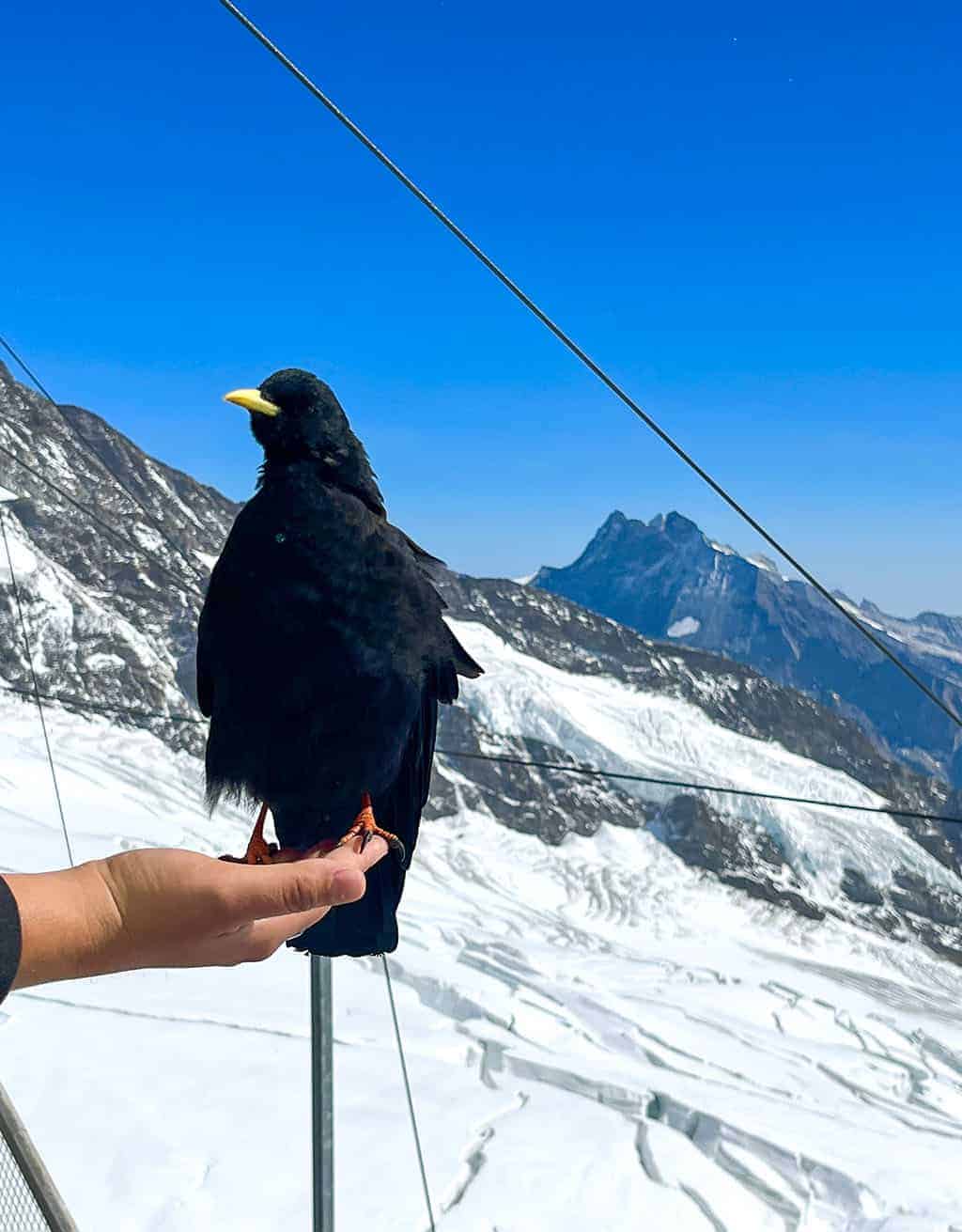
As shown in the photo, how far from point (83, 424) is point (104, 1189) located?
78016 mm

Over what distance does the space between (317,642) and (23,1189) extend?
1883 mm

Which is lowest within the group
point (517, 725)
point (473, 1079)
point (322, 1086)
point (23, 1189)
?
point (473, 1079)

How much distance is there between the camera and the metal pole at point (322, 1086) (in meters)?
2.51

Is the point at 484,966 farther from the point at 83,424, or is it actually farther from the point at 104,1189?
the point at 83,424

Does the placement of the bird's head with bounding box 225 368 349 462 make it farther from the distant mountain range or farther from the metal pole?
the distant mountain range

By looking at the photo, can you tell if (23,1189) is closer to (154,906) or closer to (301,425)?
(154,906)

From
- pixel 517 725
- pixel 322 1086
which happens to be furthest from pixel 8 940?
pixel 517 725

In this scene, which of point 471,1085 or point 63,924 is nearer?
point 63,924

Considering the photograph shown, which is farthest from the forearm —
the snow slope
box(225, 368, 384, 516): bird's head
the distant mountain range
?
the distant mountain range

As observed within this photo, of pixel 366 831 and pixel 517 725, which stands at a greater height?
pixel 517 725

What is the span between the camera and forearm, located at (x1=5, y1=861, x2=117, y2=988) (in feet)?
4.06

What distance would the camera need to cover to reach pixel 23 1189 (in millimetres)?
2742

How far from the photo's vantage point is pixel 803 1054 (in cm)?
3177

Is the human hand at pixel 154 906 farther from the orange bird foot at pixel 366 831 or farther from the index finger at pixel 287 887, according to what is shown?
the orange bird foot at pixel 366 831
